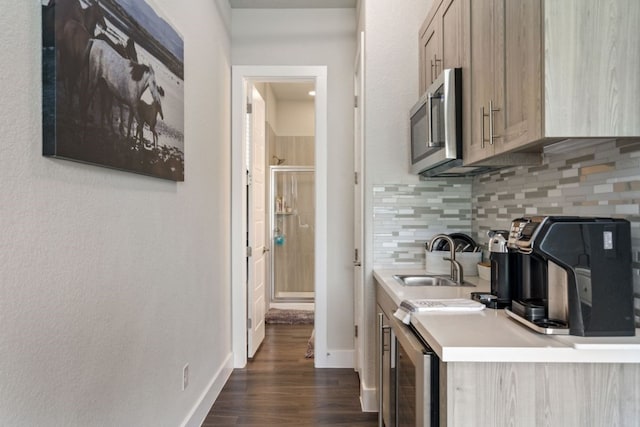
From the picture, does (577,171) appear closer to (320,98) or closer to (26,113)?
(26,113)

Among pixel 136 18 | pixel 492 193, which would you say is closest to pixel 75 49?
pixel 136 18

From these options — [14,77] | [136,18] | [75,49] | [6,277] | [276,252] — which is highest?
[136,18]

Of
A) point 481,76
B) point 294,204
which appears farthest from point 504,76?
point 294,204

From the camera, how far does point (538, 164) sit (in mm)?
1770

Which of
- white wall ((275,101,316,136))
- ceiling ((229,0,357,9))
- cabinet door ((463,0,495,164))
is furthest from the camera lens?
white wall ((275,101,316,136))

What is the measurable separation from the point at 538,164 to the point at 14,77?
5.88 ft

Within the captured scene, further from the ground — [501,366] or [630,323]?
[630,323]

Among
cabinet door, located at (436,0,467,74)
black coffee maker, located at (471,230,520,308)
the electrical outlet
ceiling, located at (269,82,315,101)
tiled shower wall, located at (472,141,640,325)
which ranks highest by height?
ceiling, located at (269,82,315,101)

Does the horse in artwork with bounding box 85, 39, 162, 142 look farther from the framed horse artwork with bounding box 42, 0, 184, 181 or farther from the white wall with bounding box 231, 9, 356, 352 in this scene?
the white wall with bounding box 231, 9, 356, 352

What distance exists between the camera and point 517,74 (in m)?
1.33

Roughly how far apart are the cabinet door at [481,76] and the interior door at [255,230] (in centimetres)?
211

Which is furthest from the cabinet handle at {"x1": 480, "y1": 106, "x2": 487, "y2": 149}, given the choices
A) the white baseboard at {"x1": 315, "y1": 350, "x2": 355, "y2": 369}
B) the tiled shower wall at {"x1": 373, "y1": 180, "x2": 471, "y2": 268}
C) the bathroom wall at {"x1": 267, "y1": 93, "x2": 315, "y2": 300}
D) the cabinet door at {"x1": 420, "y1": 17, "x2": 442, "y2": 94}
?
the bathroom wall at {"x1": 267, "y1": 93, "x2": 315, "y2": 300}

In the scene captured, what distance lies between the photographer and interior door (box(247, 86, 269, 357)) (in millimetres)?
3500

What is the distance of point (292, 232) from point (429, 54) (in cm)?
389
